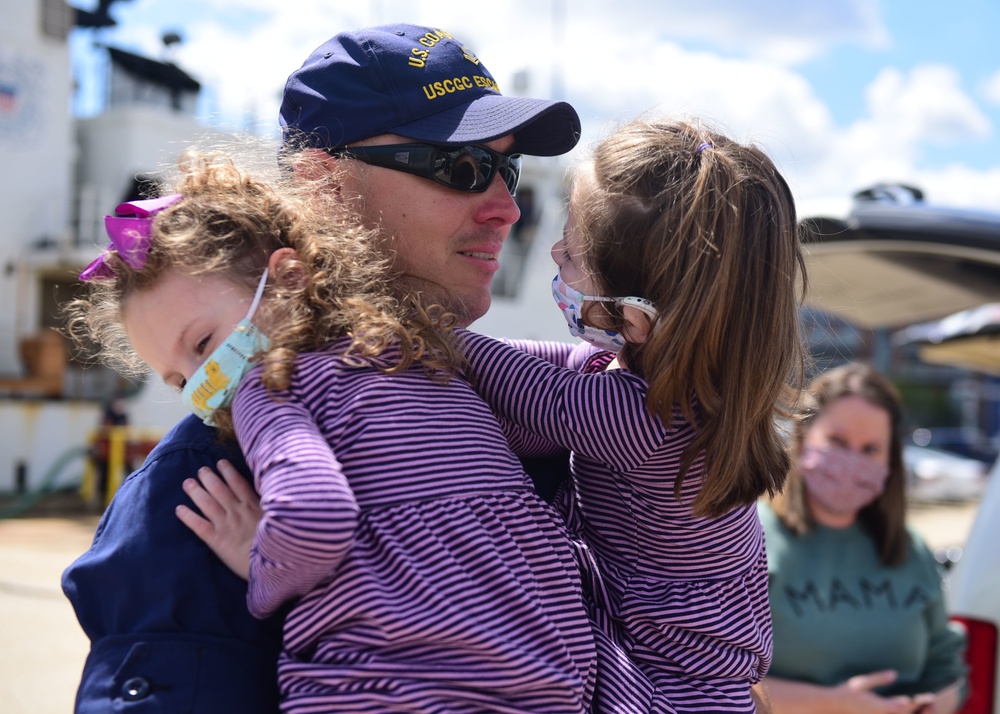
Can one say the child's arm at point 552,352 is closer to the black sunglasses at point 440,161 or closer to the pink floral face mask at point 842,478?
the black sunglasses at point 440,161

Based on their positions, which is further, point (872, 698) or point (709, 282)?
point (872, 698)

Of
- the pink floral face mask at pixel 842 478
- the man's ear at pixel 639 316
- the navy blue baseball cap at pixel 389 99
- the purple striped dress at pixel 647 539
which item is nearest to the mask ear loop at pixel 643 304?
the man's ear at pixel 639 316

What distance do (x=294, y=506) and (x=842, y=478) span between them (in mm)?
2742

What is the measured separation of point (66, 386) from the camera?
58.7ft


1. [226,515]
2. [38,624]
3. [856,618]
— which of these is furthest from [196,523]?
[38,624]

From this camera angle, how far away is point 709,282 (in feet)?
5.18

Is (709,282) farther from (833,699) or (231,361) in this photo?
(833,699)

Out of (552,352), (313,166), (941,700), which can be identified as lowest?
(941,700)

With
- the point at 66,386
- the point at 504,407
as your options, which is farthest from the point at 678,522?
the point at 66,386

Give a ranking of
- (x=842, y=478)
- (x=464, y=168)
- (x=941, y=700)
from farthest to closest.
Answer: (x=842, y=478) → (x=941, y=700) → (x=464, y=168)

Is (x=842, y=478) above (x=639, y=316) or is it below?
below

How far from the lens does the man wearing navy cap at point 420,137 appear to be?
1837mm

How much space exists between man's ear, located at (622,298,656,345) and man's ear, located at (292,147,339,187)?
0.58m

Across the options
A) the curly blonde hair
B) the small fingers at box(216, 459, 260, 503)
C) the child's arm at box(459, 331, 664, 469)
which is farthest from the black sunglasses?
the small fingers at box(216, 459, 260, 503)
